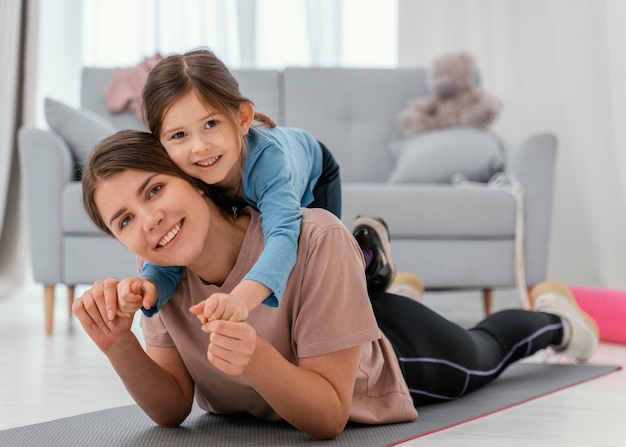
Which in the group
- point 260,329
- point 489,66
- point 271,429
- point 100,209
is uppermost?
point 489,66

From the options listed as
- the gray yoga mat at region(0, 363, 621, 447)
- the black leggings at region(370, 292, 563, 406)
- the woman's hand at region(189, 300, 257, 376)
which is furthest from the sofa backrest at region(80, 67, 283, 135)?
the woman's hand at region(189, 300, 257, 376)

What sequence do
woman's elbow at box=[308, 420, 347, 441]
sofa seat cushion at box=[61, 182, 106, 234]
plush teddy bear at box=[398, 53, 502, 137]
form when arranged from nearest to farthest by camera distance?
woman's elbow at box=[308, 420, 347, 441], sofa seat cushion at box=[61, 182, 106, 234], plush teddy bear at box=[398, 53, 502, 137]

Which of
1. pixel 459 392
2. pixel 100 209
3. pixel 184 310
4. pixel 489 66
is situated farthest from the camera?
pixel 489 66

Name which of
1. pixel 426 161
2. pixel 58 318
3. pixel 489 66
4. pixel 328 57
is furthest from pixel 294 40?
pixel 58 318

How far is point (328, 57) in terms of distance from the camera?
4691 mm

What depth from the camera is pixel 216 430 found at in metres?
1.57

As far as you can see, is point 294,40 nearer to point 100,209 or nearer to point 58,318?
point 58,318

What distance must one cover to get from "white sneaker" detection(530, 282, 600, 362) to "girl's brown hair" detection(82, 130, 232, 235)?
1164mm

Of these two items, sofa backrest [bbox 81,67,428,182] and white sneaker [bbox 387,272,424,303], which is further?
sofa backrest [bbox 81,67,428,182]

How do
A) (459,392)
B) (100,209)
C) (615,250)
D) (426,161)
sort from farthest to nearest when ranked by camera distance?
(615,250)
(426,161)
(459,392)
(100,209)

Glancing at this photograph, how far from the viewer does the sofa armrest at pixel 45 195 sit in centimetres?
306

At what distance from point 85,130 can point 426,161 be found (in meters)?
1.33

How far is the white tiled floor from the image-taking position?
155cm

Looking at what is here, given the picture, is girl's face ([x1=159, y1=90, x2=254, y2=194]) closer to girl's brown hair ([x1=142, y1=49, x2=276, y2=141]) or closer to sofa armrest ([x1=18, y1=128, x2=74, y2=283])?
girl's brown hair ([x1=142, y1=49, x2=276, y2=141])
